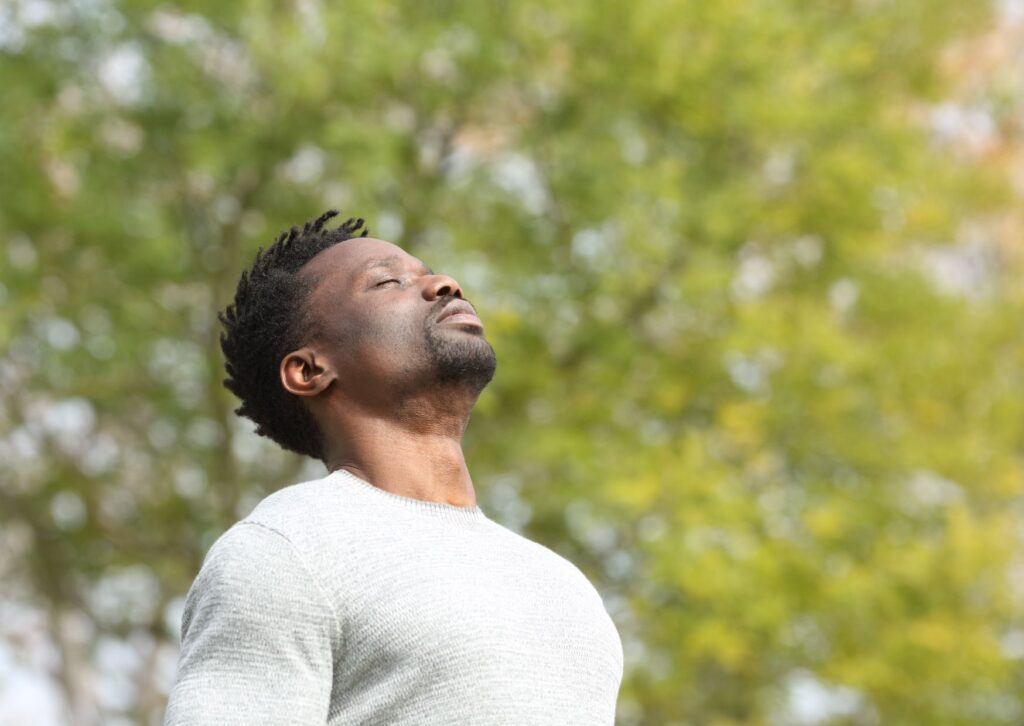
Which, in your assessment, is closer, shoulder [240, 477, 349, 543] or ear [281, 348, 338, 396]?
shoulder [240, 477, 349, 543]

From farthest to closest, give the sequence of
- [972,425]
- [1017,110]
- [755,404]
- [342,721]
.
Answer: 1. [1017,110]
2. [972,425]
3. [755,404]
4. [342,721]

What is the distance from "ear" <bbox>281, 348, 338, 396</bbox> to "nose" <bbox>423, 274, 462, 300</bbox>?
20 cm

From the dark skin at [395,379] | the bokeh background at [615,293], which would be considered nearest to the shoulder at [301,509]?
the dark skin at [395,379]

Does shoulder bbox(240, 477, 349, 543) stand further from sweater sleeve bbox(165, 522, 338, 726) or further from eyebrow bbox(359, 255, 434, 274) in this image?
eyebrow bbox(359, 255, 434, 274)

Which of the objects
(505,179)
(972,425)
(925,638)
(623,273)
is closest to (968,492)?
(972,425)

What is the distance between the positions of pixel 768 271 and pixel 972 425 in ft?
7.65

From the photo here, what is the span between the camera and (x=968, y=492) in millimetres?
14078

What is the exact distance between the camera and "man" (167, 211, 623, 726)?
215 centimetres

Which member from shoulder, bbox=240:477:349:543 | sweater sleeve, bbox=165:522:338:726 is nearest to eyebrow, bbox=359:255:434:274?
shoulder, bbox=240:477:349:543

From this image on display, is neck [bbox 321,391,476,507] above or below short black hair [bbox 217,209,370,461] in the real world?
below

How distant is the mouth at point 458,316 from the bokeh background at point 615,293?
867 cm

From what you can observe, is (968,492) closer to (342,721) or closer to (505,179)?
(505,179)

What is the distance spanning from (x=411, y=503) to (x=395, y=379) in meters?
0.20

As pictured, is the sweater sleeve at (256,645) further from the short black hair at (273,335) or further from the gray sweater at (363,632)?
the short black hair at (273,335)
